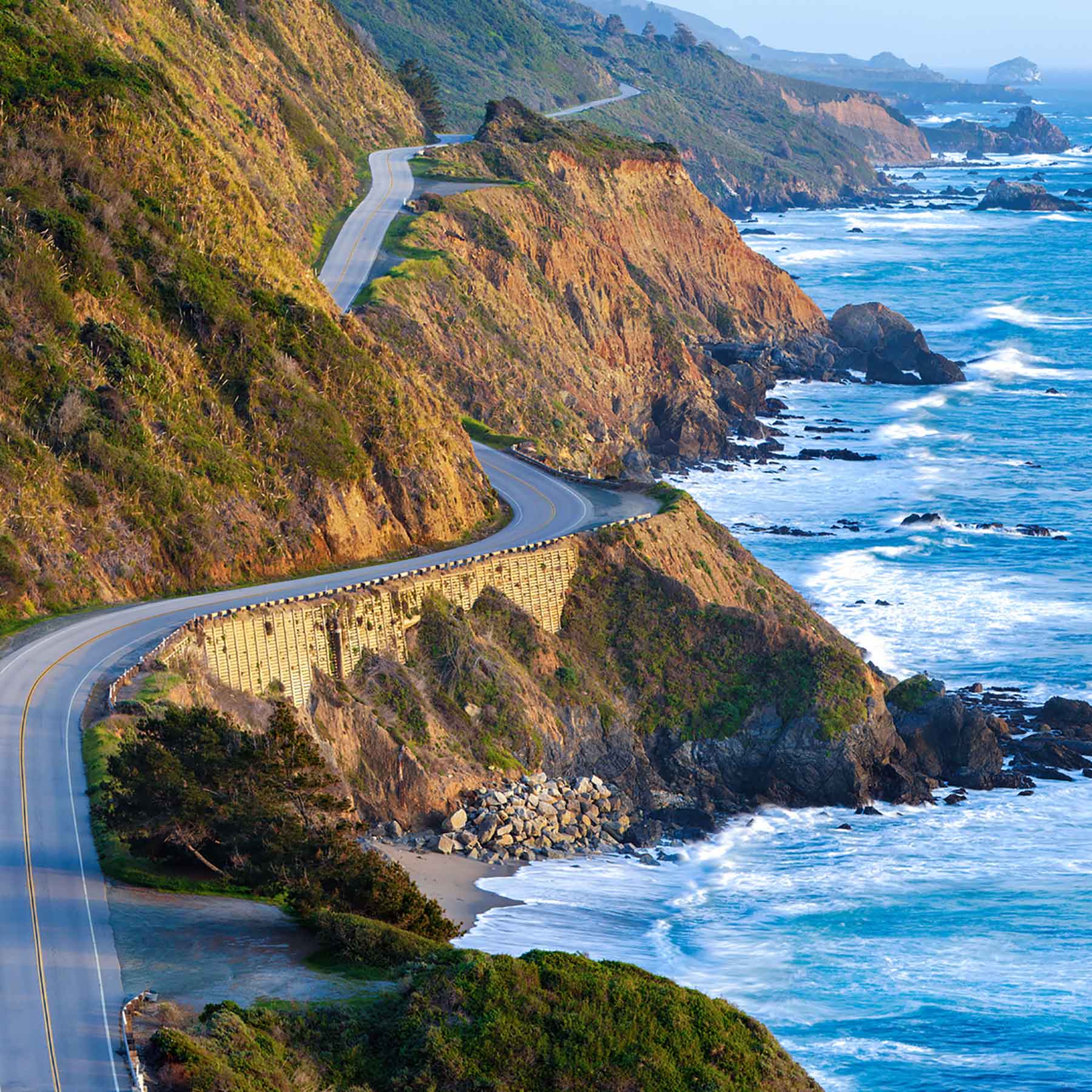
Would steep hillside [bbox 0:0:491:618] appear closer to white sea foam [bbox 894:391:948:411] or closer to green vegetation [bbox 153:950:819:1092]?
green vegetation [bbox 153:950:819:1092]

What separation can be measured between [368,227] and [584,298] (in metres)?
13.8

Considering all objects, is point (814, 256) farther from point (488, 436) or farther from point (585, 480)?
point (585, 480)

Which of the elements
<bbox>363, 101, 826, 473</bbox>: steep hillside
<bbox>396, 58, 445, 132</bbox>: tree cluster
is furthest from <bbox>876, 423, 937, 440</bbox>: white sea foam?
<bbox>396, 58, 445, 132</bbox>: tree cluster

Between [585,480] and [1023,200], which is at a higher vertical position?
[1023,200]

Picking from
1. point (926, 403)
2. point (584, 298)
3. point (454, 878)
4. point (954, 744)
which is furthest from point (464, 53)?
point (454, 878)

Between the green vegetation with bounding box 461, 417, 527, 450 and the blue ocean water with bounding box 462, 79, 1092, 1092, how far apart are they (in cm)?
1347

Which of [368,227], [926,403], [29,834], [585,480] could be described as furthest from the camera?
[926,403]

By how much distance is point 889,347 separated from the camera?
A: 106 metres

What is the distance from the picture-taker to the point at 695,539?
172ft

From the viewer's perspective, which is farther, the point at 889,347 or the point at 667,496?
the point at 889,347

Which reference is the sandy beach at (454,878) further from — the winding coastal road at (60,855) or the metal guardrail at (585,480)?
the metal guardrail at (585,480)

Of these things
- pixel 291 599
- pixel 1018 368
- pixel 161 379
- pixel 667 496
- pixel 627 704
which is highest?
pixel 161 379

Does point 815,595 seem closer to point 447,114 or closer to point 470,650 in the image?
point 470,650

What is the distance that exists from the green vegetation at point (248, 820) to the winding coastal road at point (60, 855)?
3.77ft
